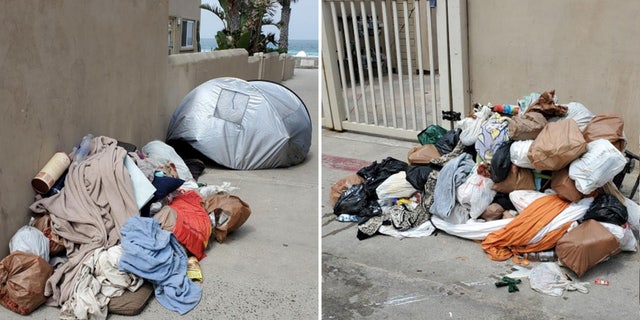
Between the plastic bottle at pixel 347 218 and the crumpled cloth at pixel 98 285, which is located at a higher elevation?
the plastic bottle at pixel 347 218

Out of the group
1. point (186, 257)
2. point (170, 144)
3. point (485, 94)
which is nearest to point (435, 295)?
point (186, 257)

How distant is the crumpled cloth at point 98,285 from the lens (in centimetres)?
379

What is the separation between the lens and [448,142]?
5691 millimetres

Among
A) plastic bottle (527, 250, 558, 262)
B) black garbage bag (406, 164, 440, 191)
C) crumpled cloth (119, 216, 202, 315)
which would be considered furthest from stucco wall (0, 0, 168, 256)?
plastic bottle (527, 250, 558, 262)

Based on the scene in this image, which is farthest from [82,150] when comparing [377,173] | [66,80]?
[377,173]

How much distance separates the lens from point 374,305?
3.93 metres

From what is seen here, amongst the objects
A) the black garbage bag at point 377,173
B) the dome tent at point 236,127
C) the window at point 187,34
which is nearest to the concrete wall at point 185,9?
the window at point 187,34

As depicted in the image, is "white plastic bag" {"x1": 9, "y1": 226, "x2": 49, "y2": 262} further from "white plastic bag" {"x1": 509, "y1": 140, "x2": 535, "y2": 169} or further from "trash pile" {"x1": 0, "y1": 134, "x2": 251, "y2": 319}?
"white plastic bag" {"x1": 509, "y1": 140, "x2": 535, "y2": 169}

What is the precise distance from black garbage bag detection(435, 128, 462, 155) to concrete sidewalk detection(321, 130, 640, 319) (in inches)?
36.7

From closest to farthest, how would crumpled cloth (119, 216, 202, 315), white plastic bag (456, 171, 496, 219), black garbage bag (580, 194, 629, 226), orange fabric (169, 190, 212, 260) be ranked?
crumpled cloth (119, 216, 202, 315), black garbage bag (580, 194, 629, 226), orange fabric (169, 190, 212, 260), white plastic bag (456, 171, 496, 219)

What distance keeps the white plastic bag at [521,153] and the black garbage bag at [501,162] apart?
0.13ft

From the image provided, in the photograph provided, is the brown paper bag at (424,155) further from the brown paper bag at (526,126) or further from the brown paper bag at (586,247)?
the brown paper bag at (586,247)

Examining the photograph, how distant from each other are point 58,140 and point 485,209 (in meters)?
3.41

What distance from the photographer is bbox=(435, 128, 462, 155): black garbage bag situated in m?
5.64
